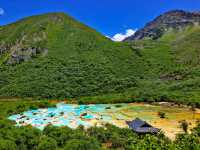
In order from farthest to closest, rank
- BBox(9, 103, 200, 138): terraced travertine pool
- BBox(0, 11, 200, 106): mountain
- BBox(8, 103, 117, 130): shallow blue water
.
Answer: BBox(0, 11, 200, 106): mountain, BBox(8, 103, 117, 130): shallow blue water, BBox(9, 103, 200, 138): terraced travertine pool

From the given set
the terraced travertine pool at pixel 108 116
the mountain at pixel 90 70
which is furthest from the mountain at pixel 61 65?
the terraced travertine pool at pixel 108 116

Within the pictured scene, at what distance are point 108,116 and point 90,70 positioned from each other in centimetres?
7643

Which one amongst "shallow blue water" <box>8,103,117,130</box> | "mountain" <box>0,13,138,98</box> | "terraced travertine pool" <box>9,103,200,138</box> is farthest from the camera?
"mountain" <box>0,13,138,98</box>

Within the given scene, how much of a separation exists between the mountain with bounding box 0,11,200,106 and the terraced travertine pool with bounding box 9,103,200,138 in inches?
562

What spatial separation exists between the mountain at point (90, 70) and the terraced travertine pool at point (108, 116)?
1428 cm

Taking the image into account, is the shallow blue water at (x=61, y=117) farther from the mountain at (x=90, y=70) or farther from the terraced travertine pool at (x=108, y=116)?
the mountain at (x=90, y=70)

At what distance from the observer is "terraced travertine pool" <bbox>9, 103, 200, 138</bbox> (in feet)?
253

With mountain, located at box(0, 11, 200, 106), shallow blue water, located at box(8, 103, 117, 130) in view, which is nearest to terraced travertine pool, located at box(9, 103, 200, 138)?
shallow blue water, located at box(8, 103, 117, 130)

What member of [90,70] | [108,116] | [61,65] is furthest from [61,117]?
[61,65]

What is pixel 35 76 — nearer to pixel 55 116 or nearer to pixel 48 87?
pixel 48 87

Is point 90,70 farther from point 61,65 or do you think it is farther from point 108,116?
point 108,116

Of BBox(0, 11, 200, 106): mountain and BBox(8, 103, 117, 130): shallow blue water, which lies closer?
BBox(8, 103, 117, 130): shallow blue water

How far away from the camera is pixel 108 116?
89.0 meters

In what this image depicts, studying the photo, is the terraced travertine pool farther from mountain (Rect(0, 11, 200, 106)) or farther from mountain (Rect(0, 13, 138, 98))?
mountain (Rect(0, 13, 138, 98))
